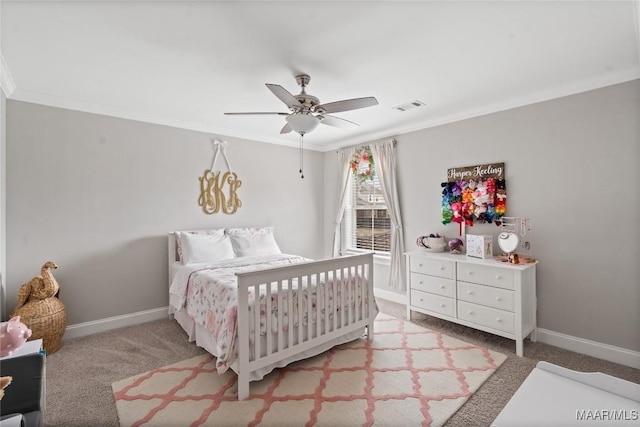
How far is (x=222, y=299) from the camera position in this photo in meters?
2.43

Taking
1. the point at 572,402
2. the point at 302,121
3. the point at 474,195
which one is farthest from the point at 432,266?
the point at 572,402

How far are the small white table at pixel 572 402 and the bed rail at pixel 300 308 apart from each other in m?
1.58

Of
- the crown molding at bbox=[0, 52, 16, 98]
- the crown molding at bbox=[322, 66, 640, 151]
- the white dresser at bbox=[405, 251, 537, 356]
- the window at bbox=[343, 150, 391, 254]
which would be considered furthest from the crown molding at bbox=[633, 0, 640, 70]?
the crown molding at bbox=[0, 52, 16, 98]

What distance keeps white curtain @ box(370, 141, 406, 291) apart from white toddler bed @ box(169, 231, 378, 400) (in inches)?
47.8

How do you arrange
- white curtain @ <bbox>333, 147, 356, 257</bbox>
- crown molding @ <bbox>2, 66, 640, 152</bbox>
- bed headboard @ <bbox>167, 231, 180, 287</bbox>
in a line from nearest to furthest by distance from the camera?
crown molding @ <bbox>2, 66, 640, 152</bbox>
bed headboard @ <bbox>167, 231, 180, 287</bbox>
white curtain @ <bbox>333, 147, 356, 257</bbox>

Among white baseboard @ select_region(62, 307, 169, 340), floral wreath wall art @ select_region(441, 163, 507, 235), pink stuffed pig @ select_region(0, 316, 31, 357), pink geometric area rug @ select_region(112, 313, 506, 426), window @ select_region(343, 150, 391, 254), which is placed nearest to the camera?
pink stuffed pig @ select_region(0, 316, 31, 357)

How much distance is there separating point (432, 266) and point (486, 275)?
556 mm

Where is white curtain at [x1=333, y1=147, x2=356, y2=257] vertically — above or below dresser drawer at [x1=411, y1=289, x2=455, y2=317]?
above

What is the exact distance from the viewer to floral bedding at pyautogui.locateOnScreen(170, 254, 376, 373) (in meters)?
2.19

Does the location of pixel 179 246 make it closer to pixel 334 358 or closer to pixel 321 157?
pixel 334 358

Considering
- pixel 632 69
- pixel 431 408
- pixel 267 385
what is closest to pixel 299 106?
pixel 267 385

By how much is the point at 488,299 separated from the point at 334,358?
61.9 inches

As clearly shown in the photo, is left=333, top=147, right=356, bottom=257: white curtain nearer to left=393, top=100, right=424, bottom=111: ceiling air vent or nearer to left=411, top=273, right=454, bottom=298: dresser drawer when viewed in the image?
left=393, top=100, right=424, bottom=111: ceiling air vent

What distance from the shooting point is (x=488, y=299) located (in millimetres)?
2902
